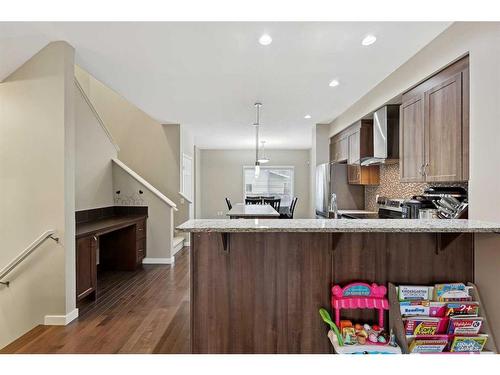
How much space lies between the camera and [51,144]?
2.79m

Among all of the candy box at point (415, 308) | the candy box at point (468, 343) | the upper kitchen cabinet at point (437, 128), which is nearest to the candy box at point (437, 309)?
the candy box at point (415, 308)

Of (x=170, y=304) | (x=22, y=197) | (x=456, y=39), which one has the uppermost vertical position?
(x=456, y=39)

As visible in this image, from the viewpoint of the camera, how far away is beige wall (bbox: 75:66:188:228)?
6.16 meters

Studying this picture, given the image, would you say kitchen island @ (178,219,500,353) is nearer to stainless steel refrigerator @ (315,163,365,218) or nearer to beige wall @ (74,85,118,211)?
beige wall @ (74,85,118,211)

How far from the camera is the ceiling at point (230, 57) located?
2559 mm

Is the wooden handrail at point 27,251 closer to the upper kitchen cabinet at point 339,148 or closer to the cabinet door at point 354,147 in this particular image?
the cabinet door at point 354,147

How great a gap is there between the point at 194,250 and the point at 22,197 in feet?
6.45

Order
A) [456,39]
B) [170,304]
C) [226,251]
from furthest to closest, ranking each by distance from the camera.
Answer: [170,304]
[456,39]
[226,251]

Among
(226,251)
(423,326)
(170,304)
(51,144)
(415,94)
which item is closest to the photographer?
(423,326)

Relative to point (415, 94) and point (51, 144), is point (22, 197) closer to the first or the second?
point (51, 144)

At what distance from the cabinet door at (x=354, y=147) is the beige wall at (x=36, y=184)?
3803mm

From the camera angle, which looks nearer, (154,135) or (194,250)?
(194,250)
